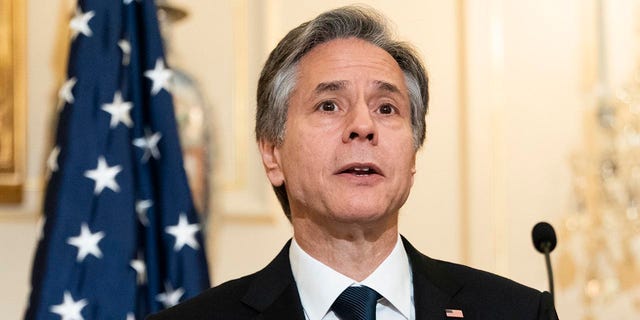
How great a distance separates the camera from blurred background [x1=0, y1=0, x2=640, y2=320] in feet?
17.0

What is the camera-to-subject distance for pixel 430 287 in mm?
2793

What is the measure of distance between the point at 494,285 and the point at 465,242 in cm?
302

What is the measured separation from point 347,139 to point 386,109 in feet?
0.61

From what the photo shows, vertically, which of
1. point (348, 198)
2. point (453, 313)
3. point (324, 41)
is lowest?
point (453, 313)

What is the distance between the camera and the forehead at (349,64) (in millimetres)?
2904

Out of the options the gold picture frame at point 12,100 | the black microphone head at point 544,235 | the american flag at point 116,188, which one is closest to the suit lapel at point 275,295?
the black microphone head at point 544,235

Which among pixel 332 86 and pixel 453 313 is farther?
pixel 332 86

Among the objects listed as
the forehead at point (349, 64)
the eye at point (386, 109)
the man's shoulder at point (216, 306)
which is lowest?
the man's shoulder at point (216, 306)

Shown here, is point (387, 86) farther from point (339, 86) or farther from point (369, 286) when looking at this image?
point (369, 286)

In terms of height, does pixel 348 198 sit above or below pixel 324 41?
below

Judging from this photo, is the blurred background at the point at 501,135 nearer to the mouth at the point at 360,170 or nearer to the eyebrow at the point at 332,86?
the eyebrow at the point at 332,86

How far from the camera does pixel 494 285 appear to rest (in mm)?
2855

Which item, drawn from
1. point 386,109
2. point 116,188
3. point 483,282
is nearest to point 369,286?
point 483,282

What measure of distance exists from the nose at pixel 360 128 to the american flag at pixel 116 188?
54.1 inches
